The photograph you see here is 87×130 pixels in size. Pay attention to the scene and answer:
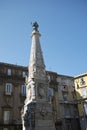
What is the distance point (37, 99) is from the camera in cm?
1527

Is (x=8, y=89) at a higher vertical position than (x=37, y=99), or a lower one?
higher

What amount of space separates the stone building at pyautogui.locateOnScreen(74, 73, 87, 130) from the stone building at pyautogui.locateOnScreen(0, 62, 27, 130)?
1229 cm

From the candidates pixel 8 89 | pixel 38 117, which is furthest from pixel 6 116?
pixel 38 117

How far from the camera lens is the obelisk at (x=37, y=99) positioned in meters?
14.2

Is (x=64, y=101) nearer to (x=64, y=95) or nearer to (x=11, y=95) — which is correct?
(x=64, y=95)

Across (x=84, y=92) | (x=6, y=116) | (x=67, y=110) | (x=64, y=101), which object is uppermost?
(x=84, y=92)

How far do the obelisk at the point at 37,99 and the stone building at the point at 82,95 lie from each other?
813 inches

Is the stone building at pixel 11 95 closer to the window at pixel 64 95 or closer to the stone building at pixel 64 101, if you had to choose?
the stone building at pixel 64 101

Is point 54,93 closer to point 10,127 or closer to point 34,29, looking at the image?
point 10,127

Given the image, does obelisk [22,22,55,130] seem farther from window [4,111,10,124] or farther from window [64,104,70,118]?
window [64,104,70,118]

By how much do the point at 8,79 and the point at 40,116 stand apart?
1803 cm

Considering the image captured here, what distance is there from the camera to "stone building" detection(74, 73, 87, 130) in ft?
112

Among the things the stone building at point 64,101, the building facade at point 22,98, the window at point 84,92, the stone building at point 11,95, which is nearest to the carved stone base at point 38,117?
the building facade at point 22,98

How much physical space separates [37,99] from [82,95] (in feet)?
76.1
